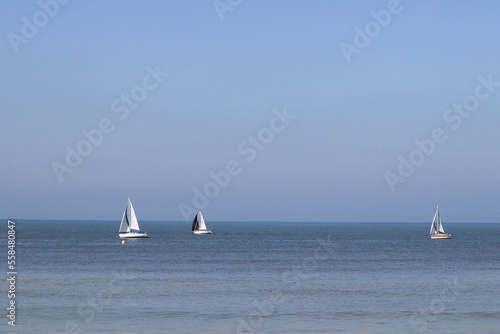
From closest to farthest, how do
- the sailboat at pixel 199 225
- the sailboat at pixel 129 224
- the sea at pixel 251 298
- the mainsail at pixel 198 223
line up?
the sea at pixel 251 298 < the sailboat at pixel 129 224 < the sailboat at pixel 199 225 < the mainsail at pixel 198 223

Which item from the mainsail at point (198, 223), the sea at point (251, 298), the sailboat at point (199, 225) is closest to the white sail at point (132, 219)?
the sailboat at point (199, 225)

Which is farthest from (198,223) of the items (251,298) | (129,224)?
(251,298)

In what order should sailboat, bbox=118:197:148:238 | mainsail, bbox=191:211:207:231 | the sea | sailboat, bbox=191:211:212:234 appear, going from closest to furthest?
the sea < sailboat, bbox=118:197:148:238 < sailboat, bbox=191:211:212:234 < mainsail, bbox=191:211:207:231

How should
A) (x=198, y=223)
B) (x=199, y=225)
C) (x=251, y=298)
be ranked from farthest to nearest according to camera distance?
(x=198, y=223) < (x=199, y=225) < (x=251, y=298)

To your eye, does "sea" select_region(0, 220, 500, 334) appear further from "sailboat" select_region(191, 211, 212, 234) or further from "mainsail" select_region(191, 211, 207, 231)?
"mainsail" select_region(191, 211, 207, 231)

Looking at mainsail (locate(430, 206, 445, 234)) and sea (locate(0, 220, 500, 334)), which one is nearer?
sea (locate(0, 220, 500, 334))

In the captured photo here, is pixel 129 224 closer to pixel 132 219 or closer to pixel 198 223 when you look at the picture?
pixel 132 219

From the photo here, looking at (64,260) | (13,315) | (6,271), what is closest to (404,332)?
(13,315)

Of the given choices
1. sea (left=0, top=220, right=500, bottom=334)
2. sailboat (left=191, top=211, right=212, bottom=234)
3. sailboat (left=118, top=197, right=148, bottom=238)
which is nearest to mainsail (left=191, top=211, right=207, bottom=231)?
sailboat (left=191, top=211, right=212, bottom=234)

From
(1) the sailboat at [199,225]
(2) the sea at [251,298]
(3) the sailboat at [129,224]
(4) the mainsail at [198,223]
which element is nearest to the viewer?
(2) the sea at [251,298]

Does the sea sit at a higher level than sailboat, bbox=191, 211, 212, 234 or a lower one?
A: lower

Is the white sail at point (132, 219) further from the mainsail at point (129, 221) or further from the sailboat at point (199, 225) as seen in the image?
the sailboat at point (199, 225)

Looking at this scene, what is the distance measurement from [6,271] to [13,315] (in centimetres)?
2861

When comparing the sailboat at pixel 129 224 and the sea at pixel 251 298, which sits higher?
the sailboat at pixel 129 224
